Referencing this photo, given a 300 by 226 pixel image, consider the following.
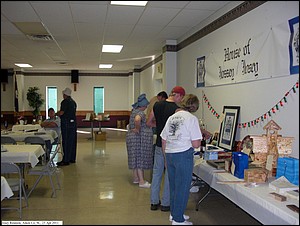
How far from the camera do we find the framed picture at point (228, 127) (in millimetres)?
4320

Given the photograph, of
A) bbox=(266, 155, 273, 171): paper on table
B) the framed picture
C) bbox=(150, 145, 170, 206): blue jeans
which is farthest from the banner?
bbox=(150, 145, 170, 206): blue jeans

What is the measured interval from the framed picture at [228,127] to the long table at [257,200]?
863 mm

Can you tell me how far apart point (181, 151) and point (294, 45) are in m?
1.50

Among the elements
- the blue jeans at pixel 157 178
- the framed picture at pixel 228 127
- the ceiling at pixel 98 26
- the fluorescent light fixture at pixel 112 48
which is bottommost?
the blue jeans at pixel 157 178

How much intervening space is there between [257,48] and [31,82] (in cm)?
1328

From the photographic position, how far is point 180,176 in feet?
10.4

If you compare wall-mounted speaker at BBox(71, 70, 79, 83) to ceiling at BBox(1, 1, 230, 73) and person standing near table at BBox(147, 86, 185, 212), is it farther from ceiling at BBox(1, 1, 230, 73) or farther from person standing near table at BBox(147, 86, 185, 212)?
person standing near table at BBox(147, 86, 185, 212)

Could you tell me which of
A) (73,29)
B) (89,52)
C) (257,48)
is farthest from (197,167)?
(89,52)

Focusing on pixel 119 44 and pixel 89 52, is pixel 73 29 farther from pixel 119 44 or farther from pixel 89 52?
pixel 89 52

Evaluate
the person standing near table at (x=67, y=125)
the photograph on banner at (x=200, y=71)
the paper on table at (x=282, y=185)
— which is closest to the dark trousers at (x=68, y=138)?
the person standing near table at (x=67, y=125)

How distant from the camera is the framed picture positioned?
4.32 meters

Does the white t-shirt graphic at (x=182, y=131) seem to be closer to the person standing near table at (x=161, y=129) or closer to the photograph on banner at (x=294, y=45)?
the person standing near table at (x=161, y=129)

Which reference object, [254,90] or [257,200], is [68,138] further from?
[257,200]

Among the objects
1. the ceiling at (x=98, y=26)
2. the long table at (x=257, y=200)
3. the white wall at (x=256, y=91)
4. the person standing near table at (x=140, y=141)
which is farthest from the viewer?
the person standing near table at (x=140, y=141)
